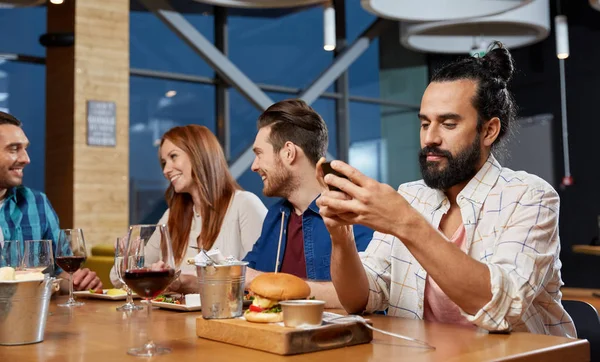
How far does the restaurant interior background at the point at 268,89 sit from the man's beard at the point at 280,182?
461 cm

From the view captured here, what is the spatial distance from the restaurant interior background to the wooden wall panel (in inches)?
10.0

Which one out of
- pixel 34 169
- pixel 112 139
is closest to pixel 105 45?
pixel 112 139

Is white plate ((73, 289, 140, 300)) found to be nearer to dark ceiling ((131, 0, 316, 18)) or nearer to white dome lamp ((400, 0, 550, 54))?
white dome lamp ((400, 0, 550, 54))

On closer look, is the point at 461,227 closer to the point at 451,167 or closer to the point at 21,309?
the point at 451,167

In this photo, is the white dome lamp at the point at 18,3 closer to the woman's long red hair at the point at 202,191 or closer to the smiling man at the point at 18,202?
the smiling man at the point at 18,202

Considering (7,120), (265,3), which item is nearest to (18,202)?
(7,120)

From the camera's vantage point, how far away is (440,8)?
463cm

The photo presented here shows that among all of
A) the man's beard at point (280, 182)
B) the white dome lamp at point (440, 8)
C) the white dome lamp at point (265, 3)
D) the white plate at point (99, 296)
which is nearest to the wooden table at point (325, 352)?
the white plate at point (99, 296)

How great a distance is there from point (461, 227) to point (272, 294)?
0.77m

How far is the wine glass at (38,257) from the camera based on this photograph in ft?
5.97

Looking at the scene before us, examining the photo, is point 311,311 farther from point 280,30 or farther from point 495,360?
point 280,30

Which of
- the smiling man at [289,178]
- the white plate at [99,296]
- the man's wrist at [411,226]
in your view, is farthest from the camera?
the smiling man at [289,178]

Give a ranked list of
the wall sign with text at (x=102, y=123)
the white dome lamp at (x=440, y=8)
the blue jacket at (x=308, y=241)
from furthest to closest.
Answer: the wall sign with text at (x=102, y=123) < the white dome lamp at (x=440, y=8) < the blue jacket at (x=308, y=241)

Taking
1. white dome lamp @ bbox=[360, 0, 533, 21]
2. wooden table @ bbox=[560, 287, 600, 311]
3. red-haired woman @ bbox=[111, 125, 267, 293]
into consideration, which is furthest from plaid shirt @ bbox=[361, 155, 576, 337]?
wooden table @ bbox=[560, 287, 600, 311]
